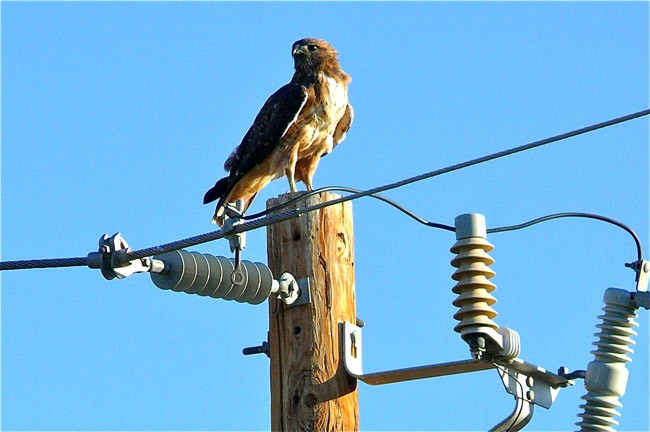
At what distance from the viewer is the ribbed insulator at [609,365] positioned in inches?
207

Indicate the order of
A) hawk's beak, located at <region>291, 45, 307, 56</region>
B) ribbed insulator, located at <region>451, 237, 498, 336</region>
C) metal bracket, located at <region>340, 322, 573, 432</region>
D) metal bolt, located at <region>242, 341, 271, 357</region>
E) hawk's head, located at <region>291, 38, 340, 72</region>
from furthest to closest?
hawk's beak, located at <region>291, 45, 307, 56</region> → hawk's head, located at <region>291, 38, 340, 72</region> → metal bolt, located at <region>242, 341, 271, 357</region> → metal bracket, located at <region>340, 322, 573, 432</region> → ribbed insulator, located at <region>451, 237, 498, 336</region>

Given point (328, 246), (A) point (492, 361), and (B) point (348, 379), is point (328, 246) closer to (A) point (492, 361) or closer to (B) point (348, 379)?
(B) point (348, 379)

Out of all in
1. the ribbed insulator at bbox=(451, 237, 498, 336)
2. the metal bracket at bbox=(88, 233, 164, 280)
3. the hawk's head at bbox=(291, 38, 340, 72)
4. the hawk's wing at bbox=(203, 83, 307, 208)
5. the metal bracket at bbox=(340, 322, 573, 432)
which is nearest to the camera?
the ribbed insulator at bbox=(451, 237, 498, 336)

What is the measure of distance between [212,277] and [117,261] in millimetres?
420

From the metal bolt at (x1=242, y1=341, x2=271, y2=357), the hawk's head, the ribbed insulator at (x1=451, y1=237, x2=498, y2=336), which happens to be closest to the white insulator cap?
the ribbed insulator at (x1=451, y1=237, x2=498, y2=336)

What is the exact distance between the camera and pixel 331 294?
20.4 feet

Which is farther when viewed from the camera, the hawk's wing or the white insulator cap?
the hawk's wing

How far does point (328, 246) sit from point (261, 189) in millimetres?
3867

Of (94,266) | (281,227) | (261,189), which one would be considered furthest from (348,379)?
(261,189)

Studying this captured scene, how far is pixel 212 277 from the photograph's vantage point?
237 inches

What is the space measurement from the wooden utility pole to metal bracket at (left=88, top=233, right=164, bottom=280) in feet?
2.18

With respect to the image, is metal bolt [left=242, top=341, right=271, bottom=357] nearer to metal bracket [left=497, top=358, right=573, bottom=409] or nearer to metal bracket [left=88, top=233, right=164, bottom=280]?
metal bracket [left=88, top=233, right=164, bottom=280]

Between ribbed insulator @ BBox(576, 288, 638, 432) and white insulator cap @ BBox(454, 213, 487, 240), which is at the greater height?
white insulator cap @ BBox(454, 213, 487, 240)

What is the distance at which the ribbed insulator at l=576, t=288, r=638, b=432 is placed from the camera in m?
5.25
